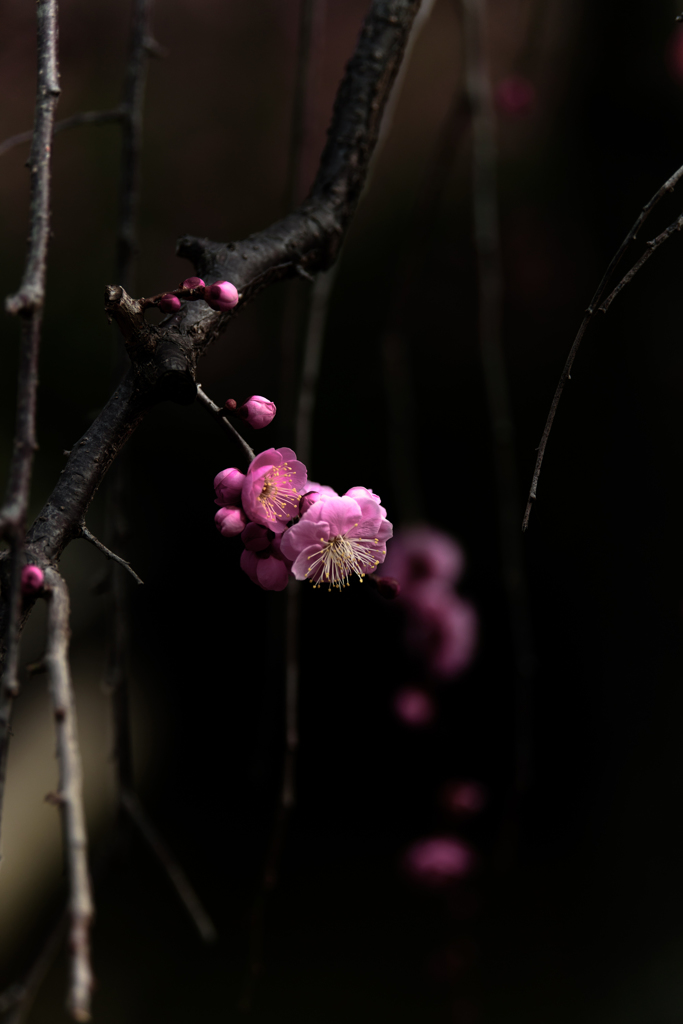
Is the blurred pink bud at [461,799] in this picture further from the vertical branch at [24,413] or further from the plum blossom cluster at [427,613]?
the vertical branch at [24,413]

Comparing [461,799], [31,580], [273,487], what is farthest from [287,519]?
[461,799]

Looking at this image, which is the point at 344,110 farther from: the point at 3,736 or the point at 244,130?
the point at 244,130

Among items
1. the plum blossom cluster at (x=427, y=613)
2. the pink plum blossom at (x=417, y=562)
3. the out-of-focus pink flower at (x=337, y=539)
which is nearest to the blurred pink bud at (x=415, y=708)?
the plum blossom cluster at (x=427, y=613)

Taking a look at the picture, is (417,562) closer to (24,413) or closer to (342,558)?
(342,558)

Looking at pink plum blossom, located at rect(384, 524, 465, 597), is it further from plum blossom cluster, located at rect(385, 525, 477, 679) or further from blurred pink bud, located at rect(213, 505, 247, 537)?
blurred pink bud, located at rect(213, 505, 247, 537)

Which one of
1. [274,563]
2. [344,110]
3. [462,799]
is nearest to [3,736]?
[274,563]

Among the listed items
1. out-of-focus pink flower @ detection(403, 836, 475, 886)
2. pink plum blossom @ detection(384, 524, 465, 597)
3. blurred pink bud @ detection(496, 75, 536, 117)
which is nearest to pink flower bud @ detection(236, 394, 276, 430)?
pink plum blossom @ detection(384, 524, 465, 597)

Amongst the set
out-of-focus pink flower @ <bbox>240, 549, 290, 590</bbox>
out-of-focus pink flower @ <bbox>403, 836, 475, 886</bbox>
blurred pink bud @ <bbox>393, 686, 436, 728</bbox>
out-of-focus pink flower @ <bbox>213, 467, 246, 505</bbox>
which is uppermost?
blurred pink bud @ <bbox>393, 686, 436, 728</bbox>
